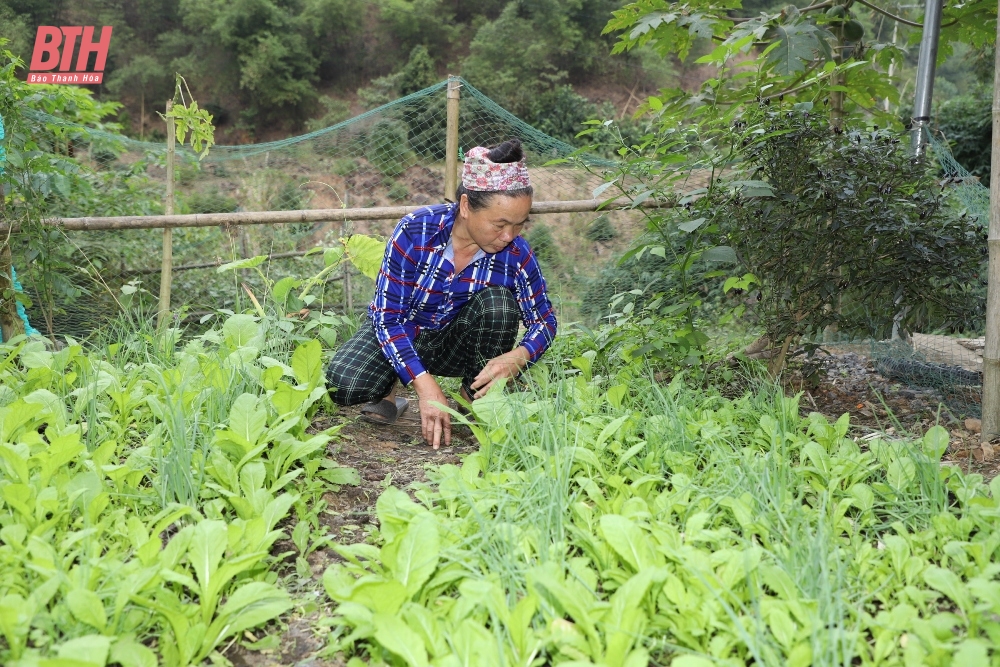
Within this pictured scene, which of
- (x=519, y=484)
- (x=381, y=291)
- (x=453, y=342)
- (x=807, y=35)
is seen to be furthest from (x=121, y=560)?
(x=807, y=35)

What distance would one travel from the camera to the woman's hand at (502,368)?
8.46 feet

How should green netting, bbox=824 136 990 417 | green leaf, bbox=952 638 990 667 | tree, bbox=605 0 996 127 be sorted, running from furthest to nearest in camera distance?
1. green netting, bbox=824 136 990 417
2. tree, bbox=605 0 996 127
3. green leaf, bbox=952 638 990 667

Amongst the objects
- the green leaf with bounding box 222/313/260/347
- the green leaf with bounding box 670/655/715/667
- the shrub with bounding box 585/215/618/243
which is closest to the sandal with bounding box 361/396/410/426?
the green leaf with bounding box 222/313/260/347

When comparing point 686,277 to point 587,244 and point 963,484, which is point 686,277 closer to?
point 963,484

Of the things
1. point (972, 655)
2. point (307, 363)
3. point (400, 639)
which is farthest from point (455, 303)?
point (972, 655)

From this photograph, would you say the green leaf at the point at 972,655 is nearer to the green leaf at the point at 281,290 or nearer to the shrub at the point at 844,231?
the shrub at the point at 844,231

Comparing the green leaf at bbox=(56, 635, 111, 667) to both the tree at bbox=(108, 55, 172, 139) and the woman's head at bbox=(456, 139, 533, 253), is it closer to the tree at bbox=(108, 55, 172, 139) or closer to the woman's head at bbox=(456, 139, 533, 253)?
the woman's head at bbox=(456, 139, 533, 253)

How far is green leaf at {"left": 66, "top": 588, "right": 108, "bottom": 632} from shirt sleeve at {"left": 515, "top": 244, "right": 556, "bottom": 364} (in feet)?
5.71

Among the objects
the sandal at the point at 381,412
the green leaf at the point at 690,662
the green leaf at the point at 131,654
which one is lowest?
the sandal at the point at 381,412

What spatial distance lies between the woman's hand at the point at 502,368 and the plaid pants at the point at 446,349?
140 mm

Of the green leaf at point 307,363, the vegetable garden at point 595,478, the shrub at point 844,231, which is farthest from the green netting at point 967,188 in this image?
the green leaf at point 307,363

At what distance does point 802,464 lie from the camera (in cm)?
209

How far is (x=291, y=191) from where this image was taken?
12.9 metres

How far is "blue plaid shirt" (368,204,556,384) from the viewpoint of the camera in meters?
2.65
